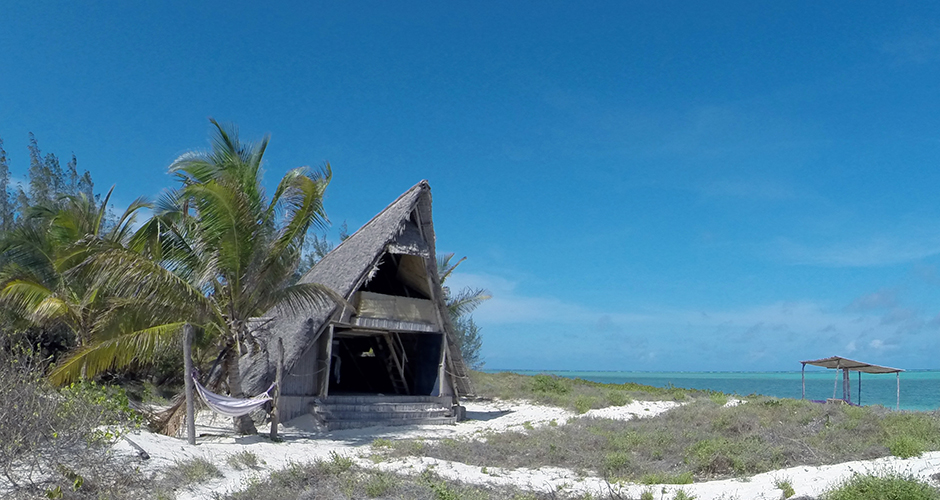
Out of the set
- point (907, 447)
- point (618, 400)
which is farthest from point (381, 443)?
point (618, 400)

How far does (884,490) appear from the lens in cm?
702

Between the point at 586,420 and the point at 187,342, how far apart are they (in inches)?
301

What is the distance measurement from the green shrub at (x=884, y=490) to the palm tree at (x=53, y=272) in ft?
44.9

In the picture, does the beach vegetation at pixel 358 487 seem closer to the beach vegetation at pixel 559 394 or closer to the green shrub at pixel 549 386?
the beach vegetation at pixel 559 394

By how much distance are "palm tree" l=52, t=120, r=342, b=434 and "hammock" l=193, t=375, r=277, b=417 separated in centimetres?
88

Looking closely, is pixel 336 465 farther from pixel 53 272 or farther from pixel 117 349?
pixel 53 272

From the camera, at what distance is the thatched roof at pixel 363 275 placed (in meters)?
13.5

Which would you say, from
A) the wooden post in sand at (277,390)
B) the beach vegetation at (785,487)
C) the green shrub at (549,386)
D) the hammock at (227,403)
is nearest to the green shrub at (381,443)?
the wooden post in sand at (277,390)

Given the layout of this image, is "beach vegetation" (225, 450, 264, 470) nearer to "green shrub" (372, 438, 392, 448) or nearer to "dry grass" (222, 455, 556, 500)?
"dry grass" (222, 455, 556, 500)

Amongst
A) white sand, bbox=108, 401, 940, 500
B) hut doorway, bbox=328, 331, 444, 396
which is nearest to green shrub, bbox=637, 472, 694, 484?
A: white sand, bbox=108, 401, 940, 500

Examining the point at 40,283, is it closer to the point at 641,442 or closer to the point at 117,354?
the point at 117,354

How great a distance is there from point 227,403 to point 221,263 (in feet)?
7.36

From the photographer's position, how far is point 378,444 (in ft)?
37.4

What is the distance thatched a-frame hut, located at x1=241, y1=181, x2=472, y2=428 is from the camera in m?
13.7
